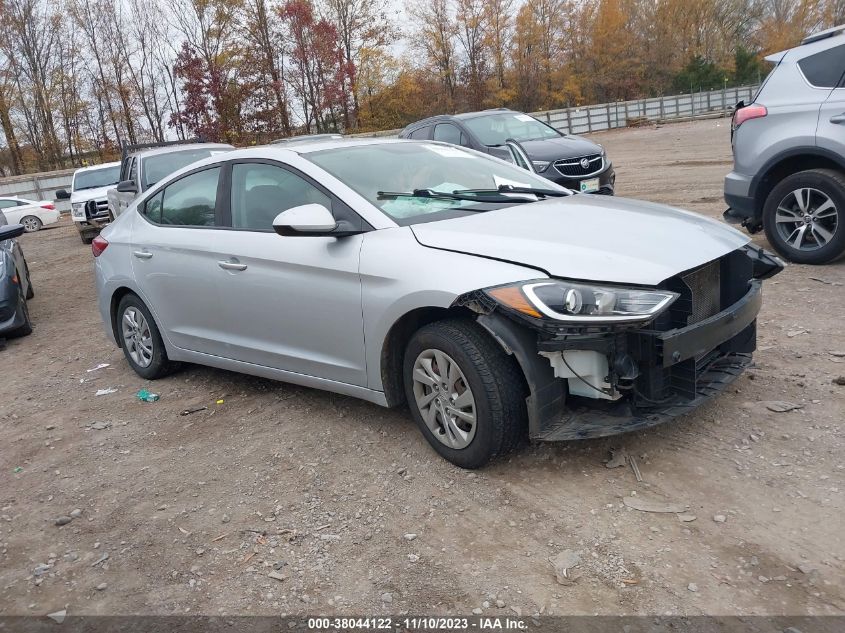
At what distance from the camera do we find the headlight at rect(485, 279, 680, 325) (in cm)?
316

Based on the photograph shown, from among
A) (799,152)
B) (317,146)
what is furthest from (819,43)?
(317,146)

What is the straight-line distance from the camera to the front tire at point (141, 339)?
18.2 ft

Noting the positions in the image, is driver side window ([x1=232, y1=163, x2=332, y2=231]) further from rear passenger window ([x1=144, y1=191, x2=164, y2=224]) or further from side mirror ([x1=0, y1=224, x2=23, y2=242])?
side mirror ([x1=0, y1=224, x2=23, y2=242])

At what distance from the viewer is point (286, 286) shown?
4223 mm

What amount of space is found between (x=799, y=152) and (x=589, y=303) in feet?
14.3

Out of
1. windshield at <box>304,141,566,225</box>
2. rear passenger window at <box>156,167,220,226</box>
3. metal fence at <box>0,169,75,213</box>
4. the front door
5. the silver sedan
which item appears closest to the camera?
the silver sedan

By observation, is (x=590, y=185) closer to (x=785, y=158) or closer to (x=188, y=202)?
(x=785, y=158)

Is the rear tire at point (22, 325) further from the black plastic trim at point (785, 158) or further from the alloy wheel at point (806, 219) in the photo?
the alloy wheel at point (806, 219)

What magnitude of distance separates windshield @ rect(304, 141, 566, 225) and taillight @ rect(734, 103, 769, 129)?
9.94 ft

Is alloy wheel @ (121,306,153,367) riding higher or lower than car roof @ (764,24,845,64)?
lower

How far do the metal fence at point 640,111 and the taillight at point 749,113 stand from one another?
1279 inches

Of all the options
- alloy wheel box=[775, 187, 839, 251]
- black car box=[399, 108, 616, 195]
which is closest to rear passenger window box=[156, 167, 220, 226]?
alloy wheel box=[775, 187, 839, 251]

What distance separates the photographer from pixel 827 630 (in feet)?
7.89

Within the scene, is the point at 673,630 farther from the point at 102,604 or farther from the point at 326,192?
the point at 326,192
